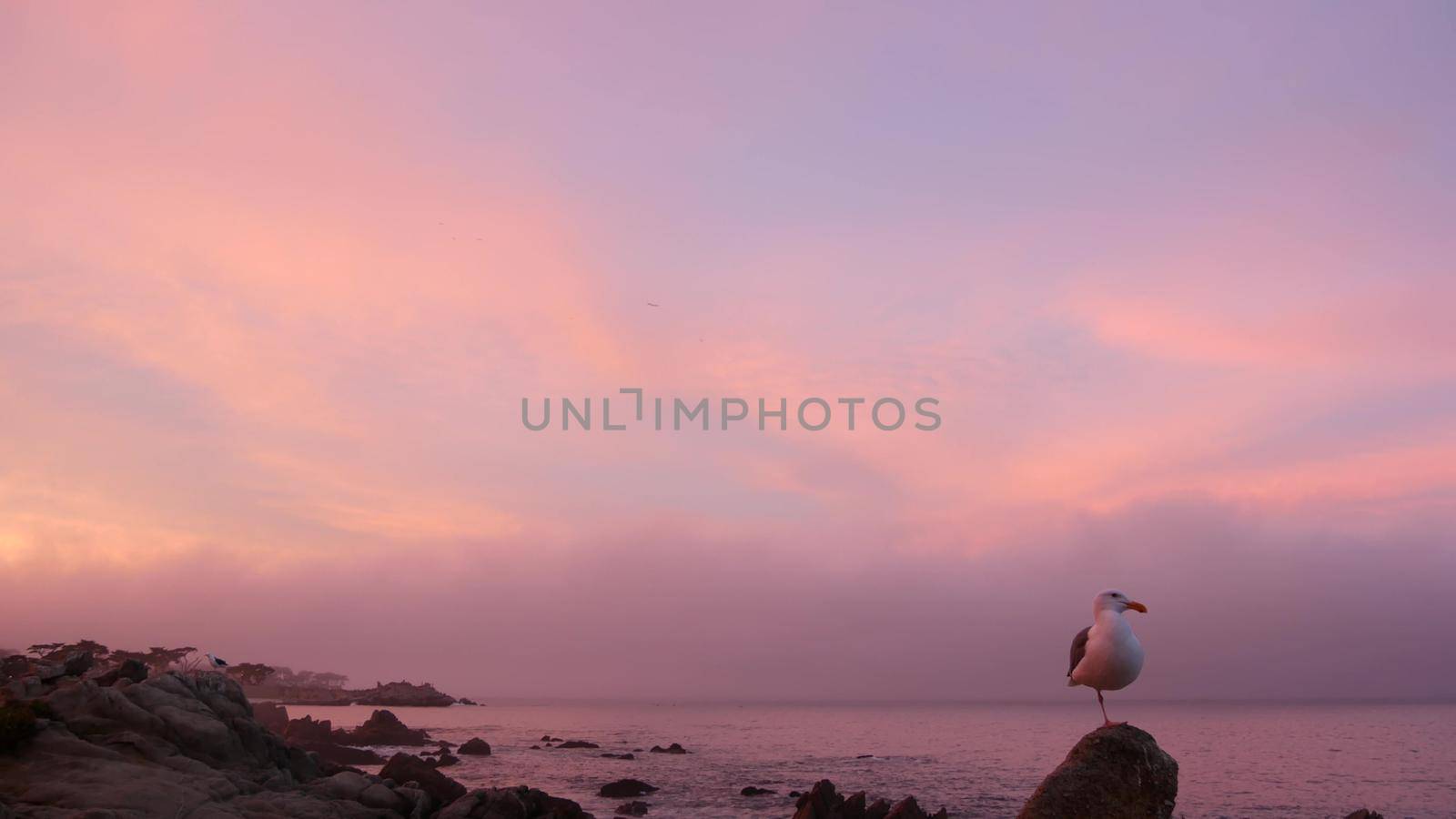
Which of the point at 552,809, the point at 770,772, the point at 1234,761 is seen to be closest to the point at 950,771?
the point at 770,772

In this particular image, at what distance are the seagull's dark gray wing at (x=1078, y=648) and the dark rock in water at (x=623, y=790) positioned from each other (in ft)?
96.9

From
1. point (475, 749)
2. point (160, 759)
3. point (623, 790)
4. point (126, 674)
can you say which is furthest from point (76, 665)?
point (475, 749)

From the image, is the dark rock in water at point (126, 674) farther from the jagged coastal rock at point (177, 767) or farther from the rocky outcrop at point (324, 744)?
the rocky outcrop at point (324, 744)

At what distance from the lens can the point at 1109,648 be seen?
12.1 metres

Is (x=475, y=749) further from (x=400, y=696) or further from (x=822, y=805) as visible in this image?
(x=400, y=696)

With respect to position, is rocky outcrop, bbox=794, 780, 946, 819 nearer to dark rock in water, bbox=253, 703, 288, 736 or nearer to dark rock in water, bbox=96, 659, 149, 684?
dark rock in water, bbox=96, 659, 149, 684

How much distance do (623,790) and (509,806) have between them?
52.0 feet

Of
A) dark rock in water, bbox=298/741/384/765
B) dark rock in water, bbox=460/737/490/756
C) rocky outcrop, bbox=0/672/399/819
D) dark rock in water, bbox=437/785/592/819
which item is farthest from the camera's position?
dark rock in water, bbox=460/737/490/756

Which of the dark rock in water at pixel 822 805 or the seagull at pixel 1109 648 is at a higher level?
the seagull at pixel 1109 648

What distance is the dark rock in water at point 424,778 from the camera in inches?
1043

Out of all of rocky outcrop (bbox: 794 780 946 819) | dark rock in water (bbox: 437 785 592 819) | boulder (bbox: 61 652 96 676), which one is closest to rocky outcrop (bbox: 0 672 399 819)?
boulder (bbox: 61 652 96 676)

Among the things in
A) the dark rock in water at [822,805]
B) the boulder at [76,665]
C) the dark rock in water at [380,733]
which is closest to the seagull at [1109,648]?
the dark rock in water at [822,805]

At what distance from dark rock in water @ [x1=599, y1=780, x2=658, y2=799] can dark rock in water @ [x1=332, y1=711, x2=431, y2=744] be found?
28.0m

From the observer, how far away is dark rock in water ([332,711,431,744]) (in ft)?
194
